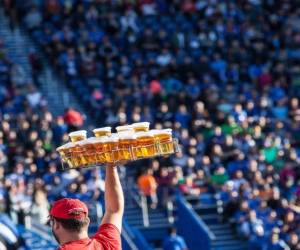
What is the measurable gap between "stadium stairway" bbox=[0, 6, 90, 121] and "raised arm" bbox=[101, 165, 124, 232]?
18.0 metres

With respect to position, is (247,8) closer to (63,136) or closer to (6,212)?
(63,136)

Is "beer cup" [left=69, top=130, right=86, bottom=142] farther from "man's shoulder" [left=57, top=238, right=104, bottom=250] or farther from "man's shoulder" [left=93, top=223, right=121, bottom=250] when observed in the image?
"man's shoulder" [left=57, top=238, right=104, bottom=250]

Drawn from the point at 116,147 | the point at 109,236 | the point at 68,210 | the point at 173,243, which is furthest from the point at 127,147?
the point at 173,243

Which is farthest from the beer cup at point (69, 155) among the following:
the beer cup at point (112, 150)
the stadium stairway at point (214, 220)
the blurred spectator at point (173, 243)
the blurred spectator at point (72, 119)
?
the blurred spectator at point (72, 119)

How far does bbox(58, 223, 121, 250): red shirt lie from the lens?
5.22 metres

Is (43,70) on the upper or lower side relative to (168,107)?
upper

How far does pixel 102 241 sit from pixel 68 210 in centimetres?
29

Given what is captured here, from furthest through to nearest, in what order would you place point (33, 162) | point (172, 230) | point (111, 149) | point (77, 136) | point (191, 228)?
point (33, 162), point (191, 228), point (172, 230), point (77, 136), point (111, 149)

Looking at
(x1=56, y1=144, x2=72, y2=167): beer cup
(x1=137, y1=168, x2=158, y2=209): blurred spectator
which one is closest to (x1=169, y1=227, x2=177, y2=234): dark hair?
(x1=137, y1=168, x2=158, y2=209): blurred spectator

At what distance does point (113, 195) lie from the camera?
5703mm

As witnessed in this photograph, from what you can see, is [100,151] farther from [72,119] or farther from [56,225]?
[72,119]

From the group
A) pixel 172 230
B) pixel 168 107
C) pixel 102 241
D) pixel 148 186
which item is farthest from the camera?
pixel 168 107

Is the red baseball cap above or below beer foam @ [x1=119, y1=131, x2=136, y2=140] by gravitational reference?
below

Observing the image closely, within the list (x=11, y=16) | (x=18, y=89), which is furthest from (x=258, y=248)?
(x=11, y=16)
